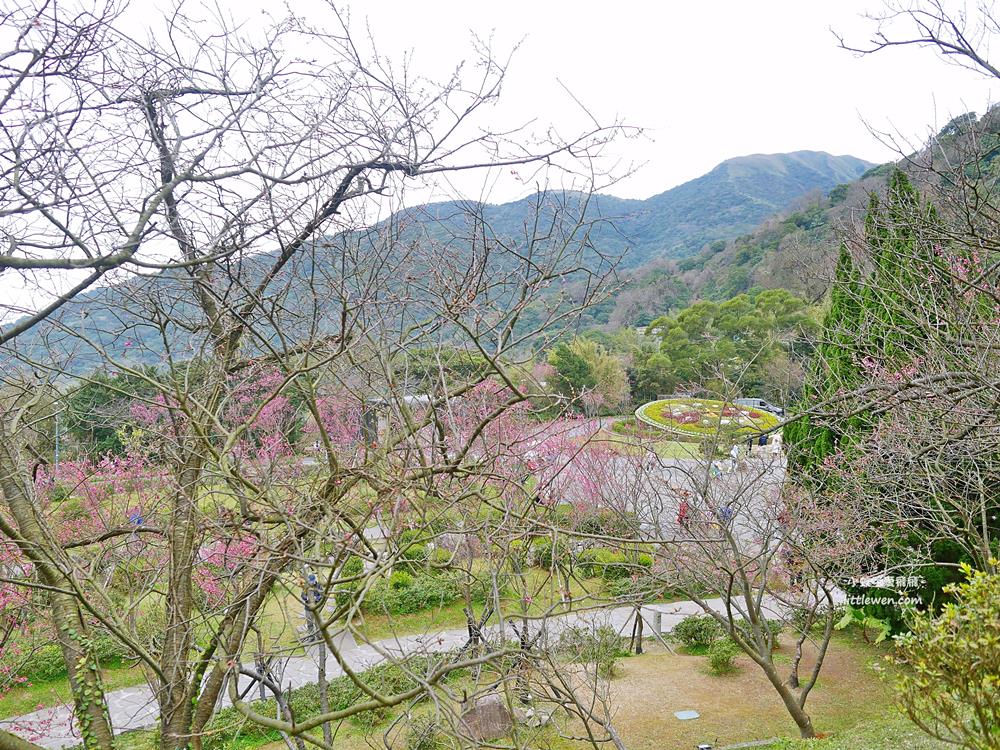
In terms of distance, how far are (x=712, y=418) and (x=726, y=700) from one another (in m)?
3.31

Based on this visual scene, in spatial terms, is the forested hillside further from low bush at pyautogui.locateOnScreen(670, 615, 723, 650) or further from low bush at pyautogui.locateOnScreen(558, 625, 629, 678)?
low bush at pyautogui.locateOnScreen(670, 615, 723, 650)

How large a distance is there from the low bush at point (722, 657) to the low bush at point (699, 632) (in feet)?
2.13

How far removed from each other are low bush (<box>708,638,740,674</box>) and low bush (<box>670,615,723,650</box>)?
0.65 meters

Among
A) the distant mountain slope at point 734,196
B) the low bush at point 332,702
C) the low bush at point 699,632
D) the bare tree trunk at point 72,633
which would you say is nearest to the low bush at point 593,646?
the low bush at point 699,632

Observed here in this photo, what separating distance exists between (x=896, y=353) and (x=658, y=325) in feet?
62.2

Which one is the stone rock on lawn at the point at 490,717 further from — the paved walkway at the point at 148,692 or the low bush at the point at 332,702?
the paved walkway at the point at 148,692

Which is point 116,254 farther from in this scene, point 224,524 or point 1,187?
point 224,524

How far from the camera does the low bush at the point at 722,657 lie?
8086mm

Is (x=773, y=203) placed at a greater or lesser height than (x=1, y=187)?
greater

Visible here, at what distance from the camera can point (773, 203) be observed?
192 feet

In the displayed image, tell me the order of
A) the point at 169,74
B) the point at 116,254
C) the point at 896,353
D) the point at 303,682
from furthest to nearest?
the point at 303,682
the point at 896,353
the point at 169,74
the point at 116,254

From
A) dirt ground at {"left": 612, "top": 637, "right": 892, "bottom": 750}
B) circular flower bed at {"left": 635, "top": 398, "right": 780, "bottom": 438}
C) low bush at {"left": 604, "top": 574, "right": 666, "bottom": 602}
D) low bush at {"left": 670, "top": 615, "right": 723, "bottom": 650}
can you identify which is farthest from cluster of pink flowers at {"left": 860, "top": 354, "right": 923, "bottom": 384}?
low bush at {"left": 670, "top": 615, "right": 723, "bottom": 650}

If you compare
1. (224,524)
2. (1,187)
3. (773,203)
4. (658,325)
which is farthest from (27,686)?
(773,203)

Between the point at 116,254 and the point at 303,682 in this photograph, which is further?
the point at 303,682
